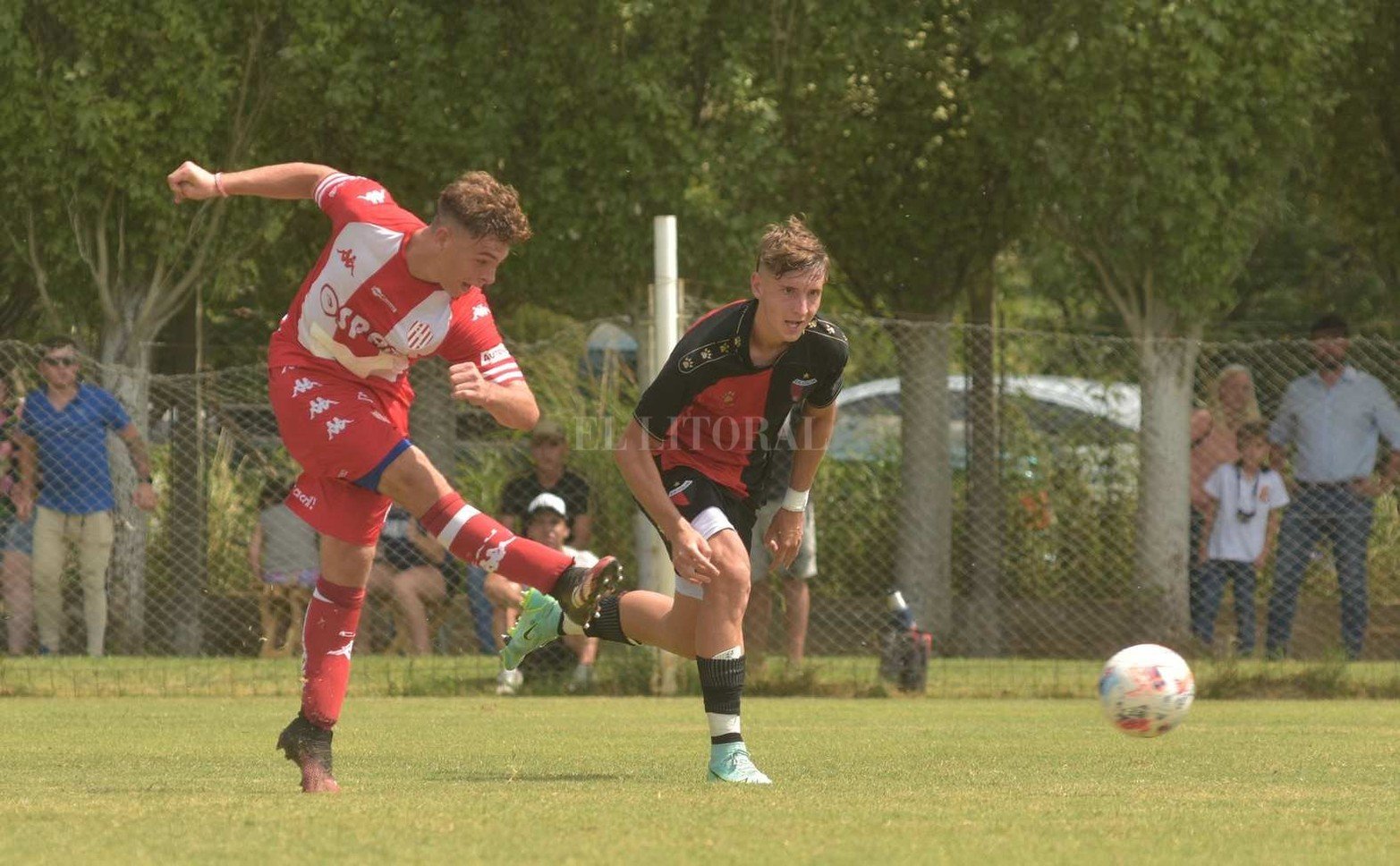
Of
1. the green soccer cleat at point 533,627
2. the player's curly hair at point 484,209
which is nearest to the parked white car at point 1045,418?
the green soccer cleat at point 533,627

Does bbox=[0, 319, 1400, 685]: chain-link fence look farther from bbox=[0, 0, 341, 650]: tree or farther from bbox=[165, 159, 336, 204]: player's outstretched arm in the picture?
bbox=[165, 159, 336, 204]: player's outstretched arm

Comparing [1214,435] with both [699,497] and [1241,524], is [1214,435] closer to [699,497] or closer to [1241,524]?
[1241,524]

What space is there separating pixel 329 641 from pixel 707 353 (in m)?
1.65

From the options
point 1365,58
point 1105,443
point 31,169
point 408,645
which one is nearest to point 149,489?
point 408,645

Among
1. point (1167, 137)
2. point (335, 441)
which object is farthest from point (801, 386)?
point (1167, 137)

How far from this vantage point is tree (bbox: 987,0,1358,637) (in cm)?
1590

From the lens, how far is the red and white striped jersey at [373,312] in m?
7.09

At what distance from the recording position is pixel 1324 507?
14.9 meters

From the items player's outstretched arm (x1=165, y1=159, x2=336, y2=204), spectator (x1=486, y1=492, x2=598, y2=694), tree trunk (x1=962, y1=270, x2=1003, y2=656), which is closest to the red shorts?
player's outstretched arm (x1=165, y1=159, x2=336, y2=204)

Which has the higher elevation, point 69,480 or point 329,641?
point 69,480

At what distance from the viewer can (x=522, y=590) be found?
13.7 m

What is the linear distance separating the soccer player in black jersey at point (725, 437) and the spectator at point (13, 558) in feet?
25.8

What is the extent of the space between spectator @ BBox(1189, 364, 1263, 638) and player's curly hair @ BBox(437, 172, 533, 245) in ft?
30.8

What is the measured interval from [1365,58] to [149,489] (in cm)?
1025
